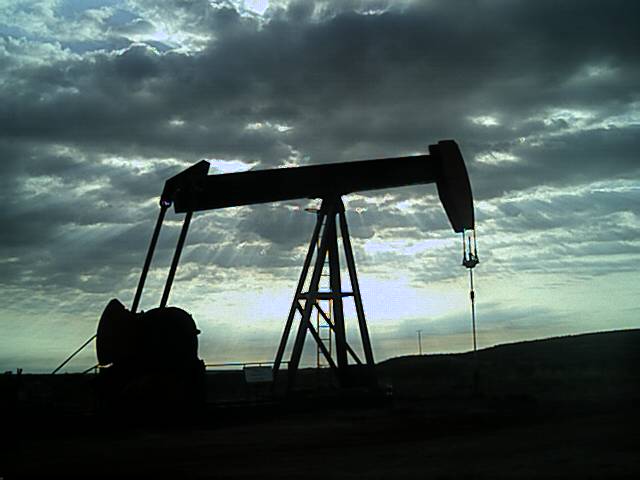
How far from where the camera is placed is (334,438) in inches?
524

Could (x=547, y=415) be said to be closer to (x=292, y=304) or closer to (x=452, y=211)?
(x=452, y=211)

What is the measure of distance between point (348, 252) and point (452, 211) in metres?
2.90

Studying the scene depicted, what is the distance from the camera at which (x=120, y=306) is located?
17.0 m

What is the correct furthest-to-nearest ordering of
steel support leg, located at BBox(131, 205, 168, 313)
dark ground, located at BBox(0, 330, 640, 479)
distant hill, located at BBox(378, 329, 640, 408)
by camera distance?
distant hill, located at BBox(378, 329, 640, 408)
steel support leg, located at BBox(131, 205, 168, 313)
dark ground, located at BBox(0, 330, 640, 479)

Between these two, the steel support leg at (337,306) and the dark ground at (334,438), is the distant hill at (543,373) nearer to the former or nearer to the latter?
the dark ground at (334,438)

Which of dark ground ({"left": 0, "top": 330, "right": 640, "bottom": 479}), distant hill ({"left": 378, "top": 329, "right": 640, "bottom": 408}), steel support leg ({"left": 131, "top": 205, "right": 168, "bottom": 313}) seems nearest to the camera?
dark ground ({"left": 0, "top": 330, "right": 640, "bottom": 479})

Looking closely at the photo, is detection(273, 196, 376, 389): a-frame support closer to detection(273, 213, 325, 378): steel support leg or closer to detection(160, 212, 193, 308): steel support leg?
detection(273, 213, 325, 378): steel support leg

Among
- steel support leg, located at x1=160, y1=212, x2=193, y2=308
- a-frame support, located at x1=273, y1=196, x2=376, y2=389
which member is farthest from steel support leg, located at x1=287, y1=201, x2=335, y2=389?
steel support leg, located at x1=160, y1=212, x2=193, y2=308

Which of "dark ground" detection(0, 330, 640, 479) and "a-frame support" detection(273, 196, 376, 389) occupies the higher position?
"a-frame support" detection(273, 196, 376, 389)

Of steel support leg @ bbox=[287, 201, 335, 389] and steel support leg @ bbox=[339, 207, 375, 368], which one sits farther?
steel support leg @ bbox=[339, 207, 375, 368]

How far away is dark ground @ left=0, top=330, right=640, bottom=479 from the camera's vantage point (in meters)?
9.75

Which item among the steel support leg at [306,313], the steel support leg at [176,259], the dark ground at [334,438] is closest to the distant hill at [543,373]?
the dark ground at [334,438]

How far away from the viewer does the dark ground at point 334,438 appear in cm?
975

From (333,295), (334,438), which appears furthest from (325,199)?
(334,438)
